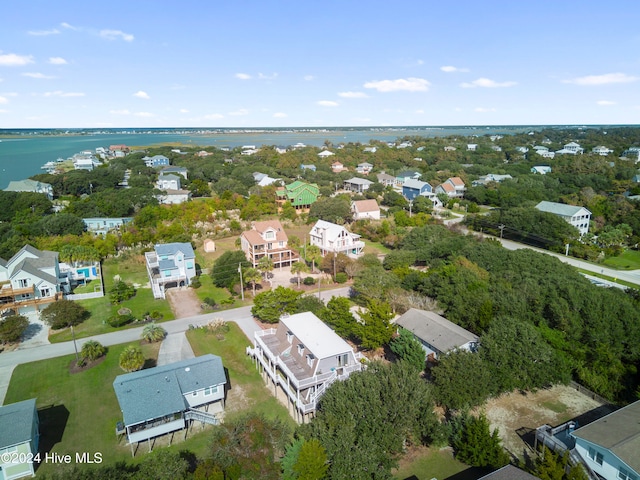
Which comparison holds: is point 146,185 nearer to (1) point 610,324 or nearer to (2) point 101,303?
(2) point 101,303

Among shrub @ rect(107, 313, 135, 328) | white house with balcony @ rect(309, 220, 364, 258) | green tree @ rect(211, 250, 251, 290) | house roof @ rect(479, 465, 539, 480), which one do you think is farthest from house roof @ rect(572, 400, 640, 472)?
white house with balcony @ rect(309, 220, 364, 258)

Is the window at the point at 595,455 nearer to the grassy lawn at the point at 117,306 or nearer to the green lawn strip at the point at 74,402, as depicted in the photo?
the green lawn strip at the point at 74,402

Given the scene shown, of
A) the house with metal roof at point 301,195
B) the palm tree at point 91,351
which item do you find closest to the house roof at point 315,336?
the palm tree at point 91,351

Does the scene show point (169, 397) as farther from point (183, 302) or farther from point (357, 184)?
point (357, 184)

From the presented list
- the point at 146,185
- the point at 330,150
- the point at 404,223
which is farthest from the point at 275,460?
the point at 330,150

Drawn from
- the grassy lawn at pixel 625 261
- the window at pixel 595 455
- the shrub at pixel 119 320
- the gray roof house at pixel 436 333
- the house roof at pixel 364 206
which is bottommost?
the grassy lawn at pixel 625 261

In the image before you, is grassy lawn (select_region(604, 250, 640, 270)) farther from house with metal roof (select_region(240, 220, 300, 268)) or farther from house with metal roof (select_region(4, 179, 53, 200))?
house with metal roof (select_region(4, 179, 53, 200))
